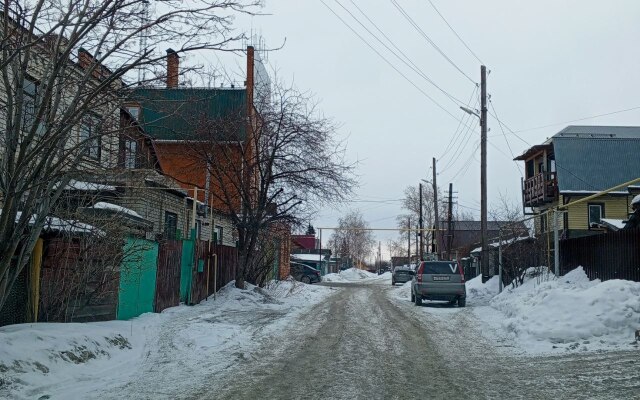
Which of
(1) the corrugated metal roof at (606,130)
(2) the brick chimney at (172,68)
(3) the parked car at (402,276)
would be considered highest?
(1) the corrugated metal roof at (606,130)

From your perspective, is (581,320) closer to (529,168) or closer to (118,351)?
(118,351)

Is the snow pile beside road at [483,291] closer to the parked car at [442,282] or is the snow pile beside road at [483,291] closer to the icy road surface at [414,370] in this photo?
the parked car at [442,282]

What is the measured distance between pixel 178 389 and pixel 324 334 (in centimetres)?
597

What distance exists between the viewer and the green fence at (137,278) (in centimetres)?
1287

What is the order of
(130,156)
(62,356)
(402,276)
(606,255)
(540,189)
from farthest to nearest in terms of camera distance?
(402,276) → (540,189) → (606,255) → (130,156) → (62,356)

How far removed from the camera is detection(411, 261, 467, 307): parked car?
71.9 ft

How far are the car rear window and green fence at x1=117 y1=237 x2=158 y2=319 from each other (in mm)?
10649

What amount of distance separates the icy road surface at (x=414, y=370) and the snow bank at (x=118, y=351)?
762mm

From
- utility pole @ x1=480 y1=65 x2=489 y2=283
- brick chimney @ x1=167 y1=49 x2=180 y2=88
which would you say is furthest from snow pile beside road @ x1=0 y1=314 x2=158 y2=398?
utility pole @ x1=480 y1=65 x2=489 y2=283

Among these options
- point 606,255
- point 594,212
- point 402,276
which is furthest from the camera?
point 402,276

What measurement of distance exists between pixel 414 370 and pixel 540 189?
106 ft

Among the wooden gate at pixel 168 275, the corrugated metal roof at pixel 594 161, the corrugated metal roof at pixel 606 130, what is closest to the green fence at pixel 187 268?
the wooden gate at pixel 168 275

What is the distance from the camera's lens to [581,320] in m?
12.0

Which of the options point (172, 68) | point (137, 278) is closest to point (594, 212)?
point (137, 278)
